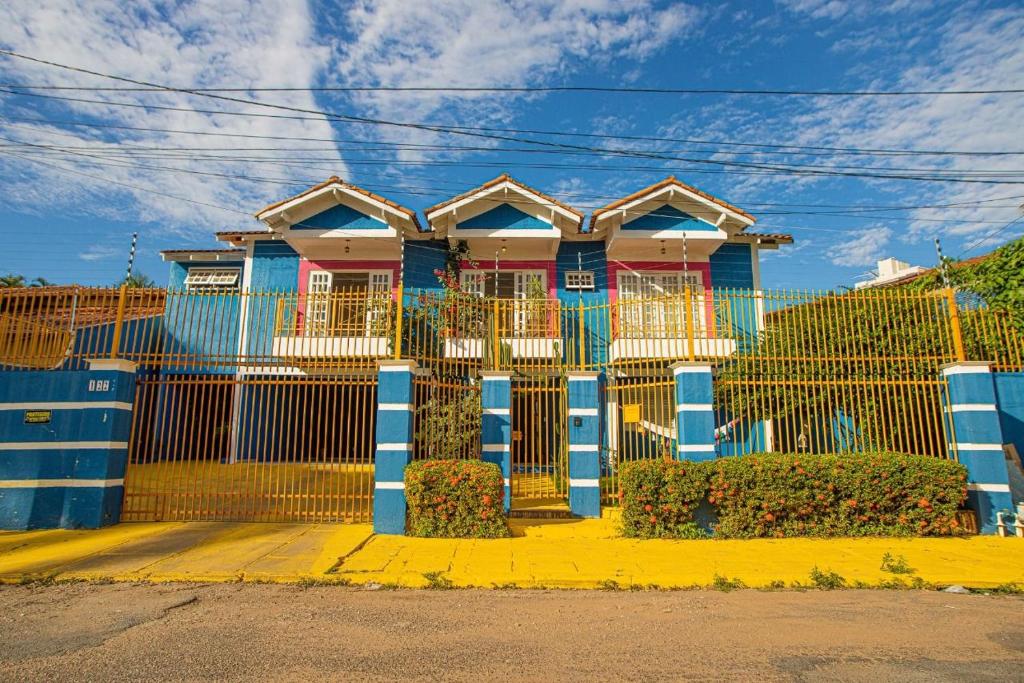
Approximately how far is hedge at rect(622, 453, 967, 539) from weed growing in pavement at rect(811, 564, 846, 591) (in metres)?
2.04

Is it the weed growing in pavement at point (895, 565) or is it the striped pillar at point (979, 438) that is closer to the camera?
the weed growing in pavement at point (895, 565)

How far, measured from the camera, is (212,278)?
18.0 meters

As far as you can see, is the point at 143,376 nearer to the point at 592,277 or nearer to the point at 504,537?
the point at 504,537

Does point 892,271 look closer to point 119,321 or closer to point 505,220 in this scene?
point 505,220

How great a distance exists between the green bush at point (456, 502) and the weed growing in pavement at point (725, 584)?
3.17 metres

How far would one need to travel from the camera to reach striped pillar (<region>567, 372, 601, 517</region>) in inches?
369

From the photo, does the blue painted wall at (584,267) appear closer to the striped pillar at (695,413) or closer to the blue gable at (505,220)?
the blue gable at (505,220)

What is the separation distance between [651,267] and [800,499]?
9.78 metres

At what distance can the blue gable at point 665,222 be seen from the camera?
53.5 ft

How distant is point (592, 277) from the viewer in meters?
17.1

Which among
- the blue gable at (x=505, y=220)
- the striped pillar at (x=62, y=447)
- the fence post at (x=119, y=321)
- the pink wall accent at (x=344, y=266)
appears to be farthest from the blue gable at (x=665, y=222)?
the striped pillar at (x=62, y=447)

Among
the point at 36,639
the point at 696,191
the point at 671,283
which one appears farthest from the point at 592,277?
the point at 36,639

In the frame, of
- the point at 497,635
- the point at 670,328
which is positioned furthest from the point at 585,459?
the point at 670,328

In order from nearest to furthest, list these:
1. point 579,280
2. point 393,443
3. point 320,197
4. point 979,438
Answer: point 393,443
point 979,438
point 320,197
point 579,280
